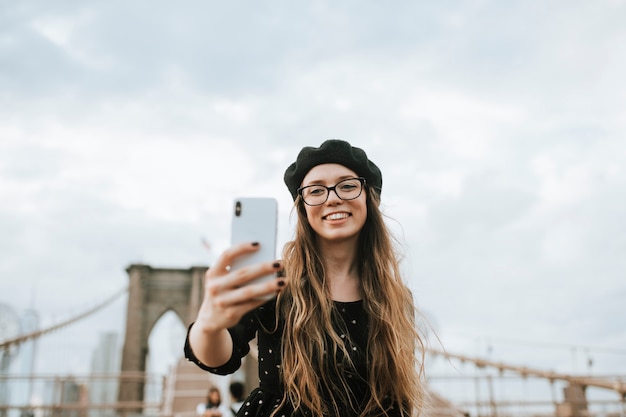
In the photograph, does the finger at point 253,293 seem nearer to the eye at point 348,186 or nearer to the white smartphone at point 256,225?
the white smartphone at point 256,225

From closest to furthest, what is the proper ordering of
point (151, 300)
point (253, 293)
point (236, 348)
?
point (253, 293) < point (236, 348) < point (151, 300)

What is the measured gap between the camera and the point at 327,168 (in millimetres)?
1404

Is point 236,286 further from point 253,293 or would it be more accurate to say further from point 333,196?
point 333,196

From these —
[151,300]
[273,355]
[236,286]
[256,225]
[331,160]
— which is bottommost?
[273,355]

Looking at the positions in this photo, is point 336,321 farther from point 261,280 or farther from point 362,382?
point 261,280

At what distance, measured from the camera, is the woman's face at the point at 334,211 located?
1.37m

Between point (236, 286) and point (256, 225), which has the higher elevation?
point (256, 225)

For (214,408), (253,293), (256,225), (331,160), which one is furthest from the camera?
(214,408)

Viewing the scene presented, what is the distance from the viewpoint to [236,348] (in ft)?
3.82

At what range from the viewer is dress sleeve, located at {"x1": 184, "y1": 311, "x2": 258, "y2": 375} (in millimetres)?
1110

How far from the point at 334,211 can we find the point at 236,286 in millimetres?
548

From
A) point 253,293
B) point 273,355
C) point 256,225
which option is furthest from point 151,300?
point 253,293

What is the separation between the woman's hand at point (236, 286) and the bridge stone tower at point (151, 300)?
24.2m

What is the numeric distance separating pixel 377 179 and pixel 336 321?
1.33ft
